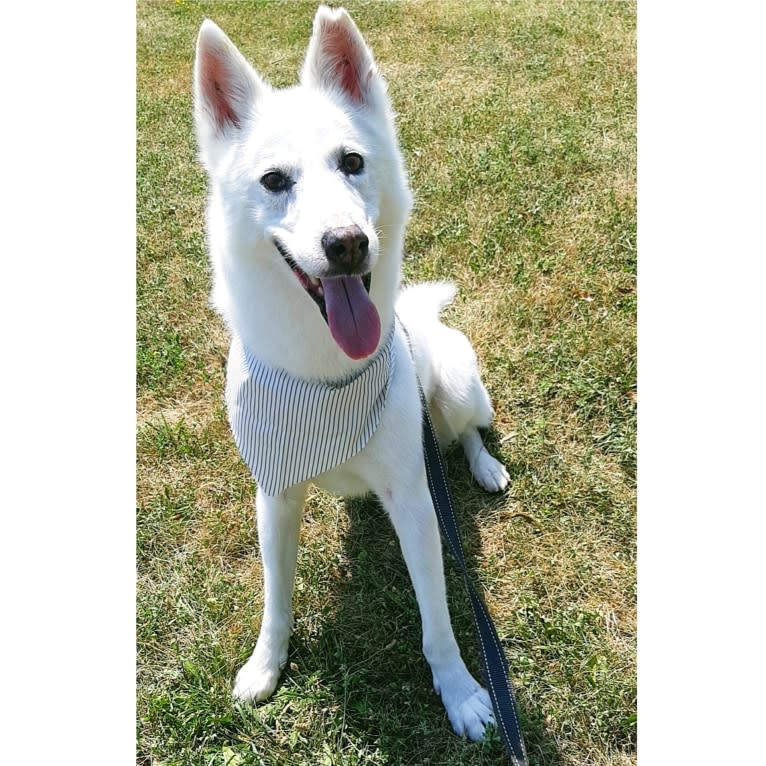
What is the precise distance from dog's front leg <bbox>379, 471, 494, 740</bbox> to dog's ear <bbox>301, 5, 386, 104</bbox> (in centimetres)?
128

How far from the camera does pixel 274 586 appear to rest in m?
2.46

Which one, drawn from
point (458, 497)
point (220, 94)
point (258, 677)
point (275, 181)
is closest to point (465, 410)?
point (458, 497)

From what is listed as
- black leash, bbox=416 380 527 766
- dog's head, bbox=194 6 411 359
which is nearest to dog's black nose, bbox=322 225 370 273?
dog's head, bbox=194 6 411 359

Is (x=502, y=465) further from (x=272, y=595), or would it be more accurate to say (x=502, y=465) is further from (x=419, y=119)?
(x=419, y=119)

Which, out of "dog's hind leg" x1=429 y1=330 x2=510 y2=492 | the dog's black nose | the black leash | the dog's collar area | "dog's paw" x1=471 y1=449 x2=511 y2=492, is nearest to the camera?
the dog's black nose

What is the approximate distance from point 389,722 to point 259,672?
0.51 m

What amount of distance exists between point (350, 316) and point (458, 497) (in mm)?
1534

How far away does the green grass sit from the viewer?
94.2 inches

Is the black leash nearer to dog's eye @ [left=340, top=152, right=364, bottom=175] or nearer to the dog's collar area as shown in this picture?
the dog's collar area

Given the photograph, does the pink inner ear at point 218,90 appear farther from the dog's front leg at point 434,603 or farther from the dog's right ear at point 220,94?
the dog's front leg at point 434,603

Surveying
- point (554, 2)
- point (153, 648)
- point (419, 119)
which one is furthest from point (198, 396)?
point (554, 2)

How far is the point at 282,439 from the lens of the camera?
221 cm

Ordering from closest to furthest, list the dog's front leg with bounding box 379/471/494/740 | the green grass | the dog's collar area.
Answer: the dog's collar area < the dog's front leg with bounding box 379/471/494/740 < the green grass

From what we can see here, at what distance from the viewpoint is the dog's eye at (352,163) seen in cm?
200
